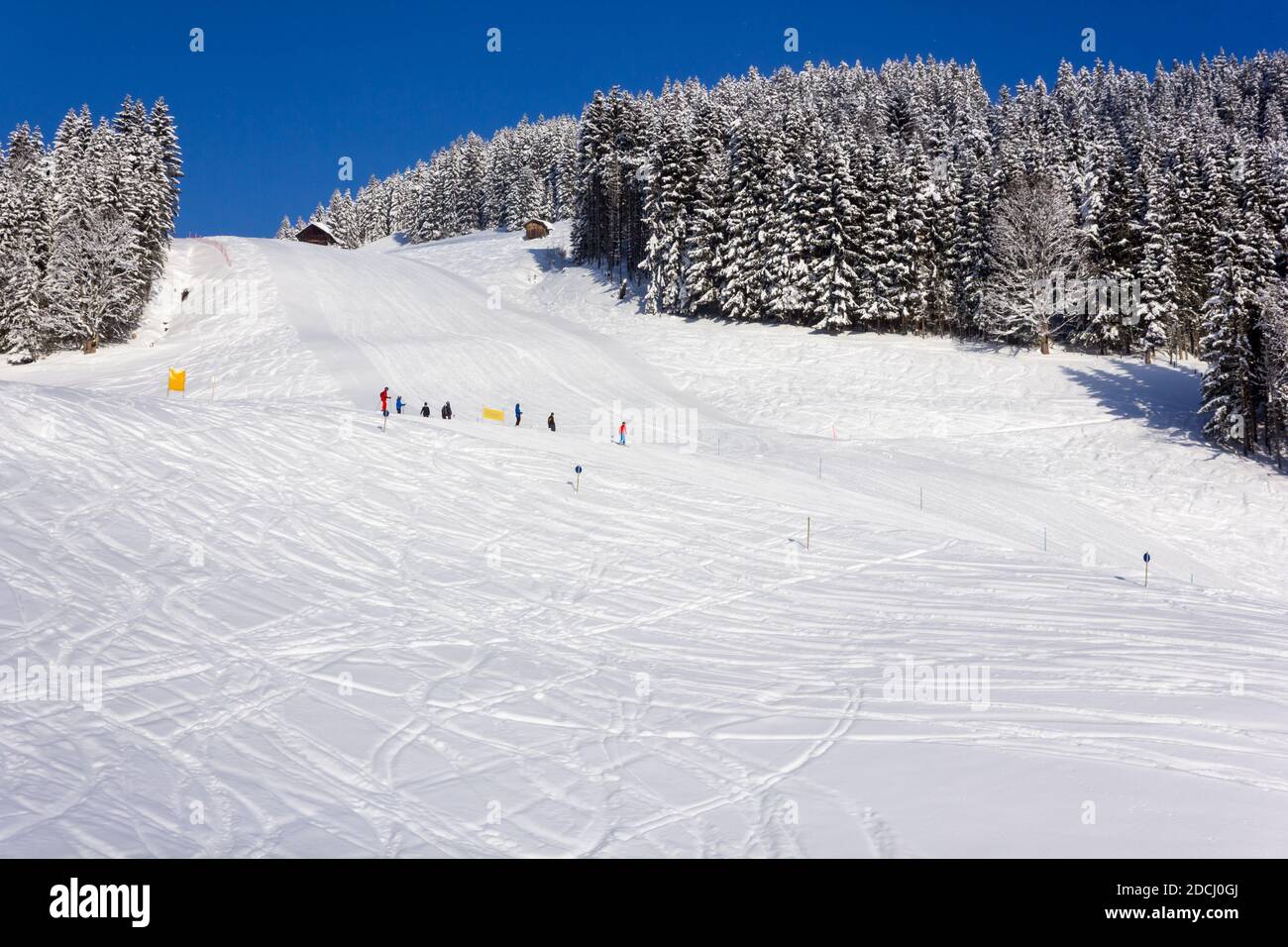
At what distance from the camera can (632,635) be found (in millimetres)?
14508

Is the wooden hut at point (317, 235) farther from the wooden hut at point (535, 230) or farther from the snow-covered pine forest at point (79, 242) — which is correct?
the snow-covered pine forest at point (79, 242)

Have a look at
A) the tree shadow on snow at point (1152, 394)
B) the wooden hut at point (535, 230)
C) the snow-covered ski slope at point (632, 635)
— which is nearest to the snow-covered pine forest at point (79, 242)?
the snow-covered ski slope at point (632, 635)

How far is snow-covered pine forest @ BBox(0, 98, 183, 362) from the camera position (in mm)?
45062

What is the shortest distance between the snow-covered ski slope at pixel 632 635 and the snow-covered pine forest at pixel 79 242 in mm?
21355

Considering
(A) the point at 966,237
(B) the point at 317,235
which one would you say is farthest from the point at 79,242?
(B) the point at 317,235

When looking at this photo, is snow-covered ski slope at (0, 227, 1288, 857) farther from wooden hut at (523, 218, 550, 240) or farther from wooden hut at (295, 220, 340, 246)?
wooden hut at (295, 220, 340, 246)

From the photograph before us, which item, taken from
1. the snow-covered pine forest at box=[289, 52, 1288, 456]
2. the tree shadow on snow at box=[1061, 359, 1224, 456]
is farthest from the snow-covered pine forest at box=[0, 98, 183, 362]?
the tree shadow on snow at box=[1061, 359, 1224, 456]

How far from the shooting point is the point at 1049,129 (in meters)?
75.7

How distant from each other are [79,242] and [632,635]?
48.0 metres

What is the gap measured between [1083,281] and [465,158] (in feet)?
316

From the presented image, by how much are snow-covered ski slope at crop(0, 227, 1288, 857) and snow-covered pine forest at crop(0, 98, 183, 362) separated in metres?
21.4

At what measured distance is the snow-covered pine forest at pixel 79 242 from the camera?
45062 mm
